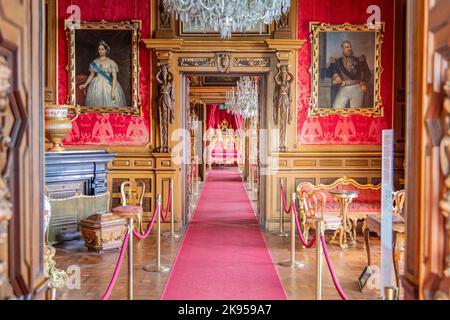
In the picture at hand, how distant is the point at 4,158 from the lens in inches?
88.4

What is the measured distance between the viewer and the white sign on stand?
3602mm

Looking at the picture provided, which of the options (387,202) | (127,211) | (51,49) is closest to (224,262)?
(127,211)

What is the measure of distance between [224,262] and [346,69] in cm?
427

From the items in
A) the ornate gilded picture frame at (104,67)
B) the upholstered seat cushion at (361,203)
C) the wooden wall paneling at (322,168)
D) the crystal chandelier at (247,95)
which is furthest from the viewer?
the crystal chandelier at (247,95)

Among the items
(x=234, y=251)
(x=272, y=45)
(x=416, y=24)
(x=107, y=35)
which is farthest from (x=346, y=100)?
(x=416, y=24)

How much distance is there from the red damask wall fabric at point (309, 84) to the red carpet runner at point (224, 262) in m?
2.10

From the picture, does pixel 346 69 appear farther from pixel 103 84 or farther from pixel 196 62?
pixel 103 84

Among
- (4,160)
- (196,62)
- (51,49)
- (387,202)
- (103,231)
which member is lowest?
(103,231)

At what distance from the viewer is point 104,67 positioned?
28.9ft

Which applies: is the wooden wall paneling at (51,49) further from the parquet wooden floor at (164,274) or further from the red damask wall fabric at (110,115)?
the parquet wooden floor at (164,274)

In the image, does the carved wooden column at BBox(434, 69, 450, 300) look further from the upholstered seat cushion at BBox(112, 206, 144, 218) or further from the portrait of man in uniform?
the portrait of man in uniform

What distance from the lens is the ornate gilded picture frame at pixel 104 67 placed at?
8.72 m

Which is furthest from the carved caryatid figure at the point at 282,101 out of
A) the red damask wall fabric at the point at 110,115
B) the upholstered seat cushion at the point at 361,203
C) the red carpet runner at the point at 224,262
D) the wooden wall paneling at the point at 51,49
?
the wooden wall paneling at the point at 51,49
